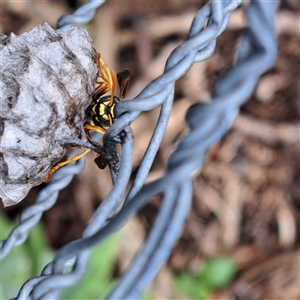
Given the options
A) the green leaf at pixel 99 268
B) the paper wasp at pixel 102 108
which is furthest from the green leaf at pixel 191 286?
the paper wasp at pixel 102 108

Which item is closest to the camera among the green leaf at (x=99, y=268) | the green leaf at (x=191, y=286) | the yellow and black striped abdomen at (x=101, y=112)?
the yellow and black striped abdomen at (x=101, y=112)

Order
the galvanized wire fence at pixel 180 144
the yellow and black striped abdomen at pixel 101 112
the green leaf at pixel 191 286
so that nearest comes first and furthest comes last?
the galvanized wire fence at pixel 180 144, the yellow and black striped abdomen at pixel 101 112, the green leaf at pixel 191 286

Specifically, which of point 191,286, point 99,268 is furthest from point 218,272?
point 99,268

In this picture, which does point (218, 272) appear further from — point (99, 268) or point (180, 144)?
point (180, 144)

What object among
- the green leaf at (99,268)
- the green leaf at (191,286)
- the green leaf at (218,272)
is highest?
the green leaf at (99,268)

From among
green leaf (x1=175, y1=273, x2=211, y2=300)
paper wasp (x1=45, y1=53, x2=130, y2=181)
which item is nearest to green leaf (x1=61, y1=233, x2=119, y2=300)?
green leaf (x1=175, y1=273, x2=211, y2=300)

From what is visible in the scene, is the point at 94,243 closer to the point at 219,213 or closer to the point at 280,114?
the point at 219,213

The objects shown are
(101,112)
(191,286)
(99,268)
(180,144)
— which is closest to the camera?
(180,144)

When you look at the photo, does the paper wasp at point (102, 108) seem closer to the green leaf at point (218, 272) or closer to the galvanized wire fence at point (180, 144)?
the galvanized wire fence at point (180, 144)
